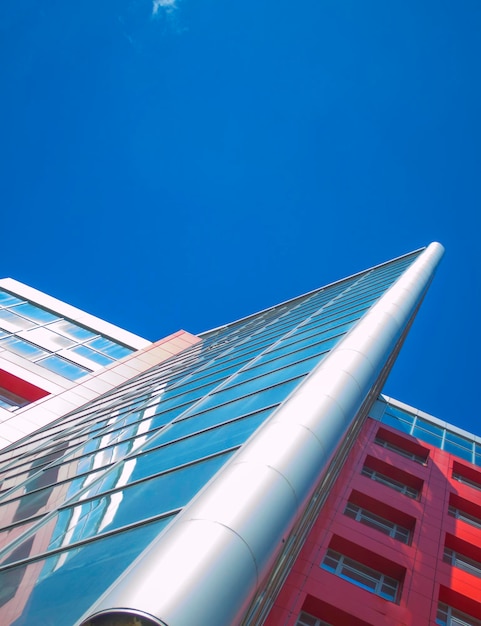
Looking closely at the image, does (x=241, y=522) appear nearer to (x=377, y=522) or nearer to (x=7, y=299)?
(x=377, y=522)

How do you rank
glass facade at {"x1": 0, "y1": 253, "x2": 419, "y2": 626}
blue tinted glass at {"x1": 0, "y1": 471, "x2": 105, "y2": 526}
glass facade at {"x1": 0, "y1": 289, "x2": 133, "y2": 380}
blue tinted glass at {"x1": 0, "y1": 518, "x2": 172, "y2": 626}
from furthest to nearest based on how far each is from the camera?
1. glass facade at {"x1": 0, "y1": 289, "x2": 133, "y2": 380}
2. blue tinted glass at {"x1": 0, "y1": 471, "x2": 105, "y2": 526}
3. glass facade at {"x1": 0, "y1": 253, "x2": 419, "y2": 626}
4. blue tinted glass at {"x1": 0, "y1": 518, "x2": 172, "y2": 626}

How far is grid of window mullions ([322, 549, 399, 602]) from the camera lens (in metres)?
18.8

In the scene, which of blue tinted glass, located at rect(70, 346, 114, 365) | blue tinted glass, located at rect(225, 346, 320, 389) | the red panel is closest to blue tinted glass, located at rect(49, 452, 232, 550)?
blue tinted glass, located at rect(225, 346, 320, 389)

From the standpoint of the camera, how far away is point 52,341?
1096 inches

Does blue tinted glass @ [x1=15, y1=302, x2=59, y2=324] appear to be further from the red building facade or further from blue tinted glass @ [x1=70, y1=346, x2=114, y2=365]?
the red building facade

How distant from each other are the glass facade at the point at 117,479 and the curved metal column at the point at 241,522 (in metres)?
0.49

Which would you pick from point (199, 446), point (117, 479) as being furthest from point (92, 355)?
point (199, 446)

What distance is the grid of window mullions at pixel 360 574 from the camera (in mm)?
18828

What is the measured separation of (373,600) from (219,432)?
12.0 meters

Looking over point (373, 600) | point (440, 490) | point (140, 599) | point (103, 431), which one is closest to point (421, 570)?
point (373, 600)

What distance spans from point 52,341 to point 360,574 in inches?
699

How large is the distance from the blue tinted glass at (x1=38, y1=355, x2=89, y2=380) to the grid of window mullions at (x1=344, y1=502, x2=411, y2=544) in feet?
43.0

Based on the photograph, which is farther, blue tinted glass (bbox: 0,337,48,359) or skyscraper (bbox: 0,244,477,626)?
blue tinted glass (bbox: 0,337,48,359)

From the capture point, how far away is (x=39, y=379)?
23.2 meters
